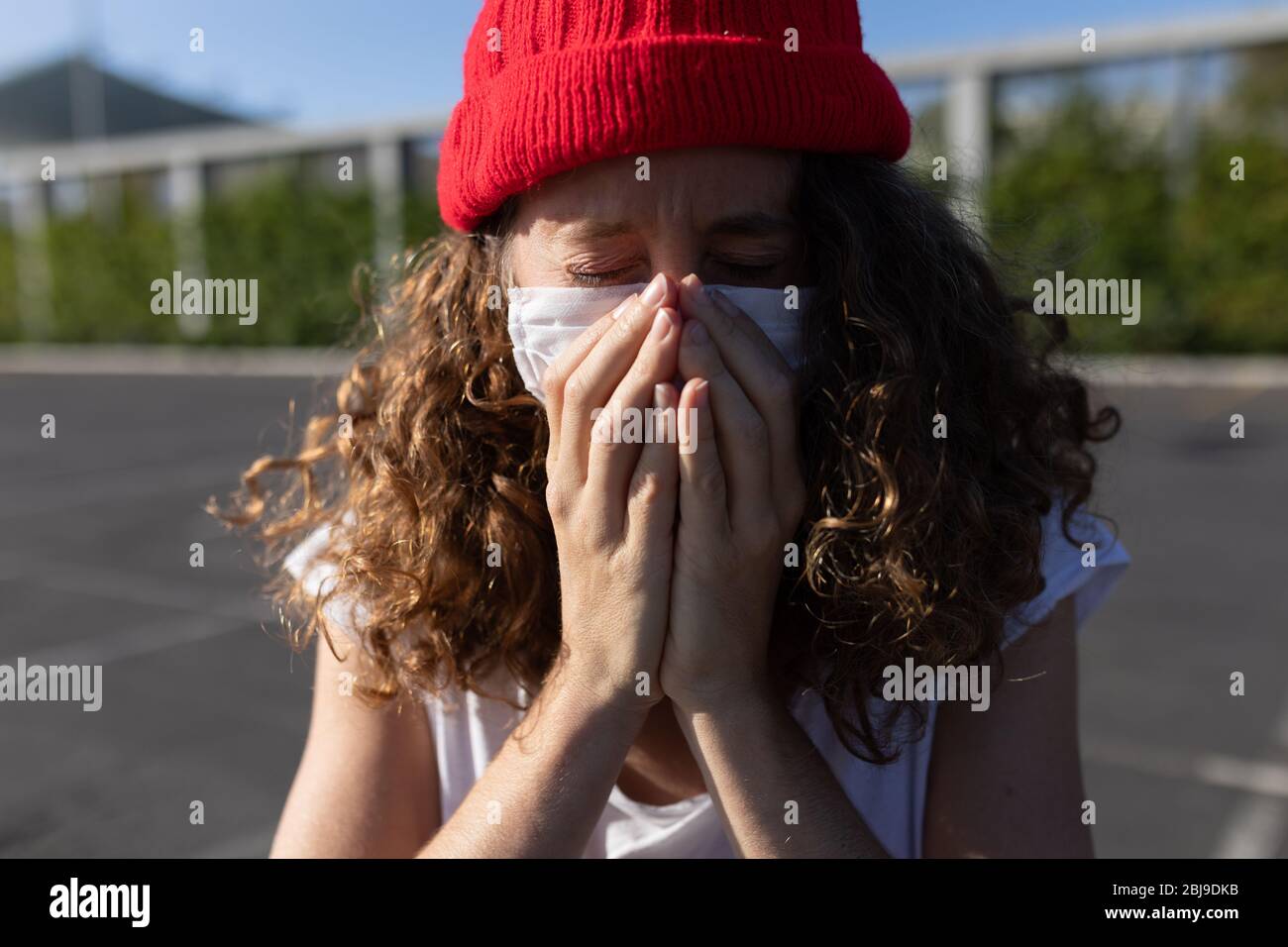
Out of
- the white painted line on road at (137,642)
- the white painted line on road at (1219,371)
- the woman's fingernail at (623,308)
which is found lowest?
the white painted line on road at (137,642)

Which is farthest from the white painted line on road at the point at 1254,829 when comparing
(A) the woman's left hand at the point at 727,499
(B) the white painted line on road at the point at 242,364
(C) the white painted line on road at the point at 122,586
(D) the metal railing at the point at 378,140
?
(B) the white painted line on road at the point at 242,364

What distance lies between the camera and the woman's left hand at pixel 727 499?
143cm

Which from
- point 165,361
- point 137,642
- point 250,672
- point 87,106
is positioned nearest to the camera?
point 250,672

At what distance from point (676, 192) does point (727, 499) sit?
400 mm

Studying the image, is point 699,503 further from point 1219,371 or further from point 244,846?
point 1219,371

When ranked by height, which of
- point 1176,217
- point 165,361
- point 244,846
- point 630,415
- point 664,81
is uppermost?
point 1176,217

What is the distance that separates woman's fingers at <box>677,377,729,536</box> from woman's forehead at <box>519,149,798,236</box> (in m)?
0.24

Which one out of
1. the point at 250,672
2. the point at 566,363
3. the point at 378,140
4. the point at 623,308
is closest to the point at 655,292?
the point at 623,308

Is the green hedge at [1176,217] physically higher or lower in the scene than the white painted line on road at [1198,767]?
higher

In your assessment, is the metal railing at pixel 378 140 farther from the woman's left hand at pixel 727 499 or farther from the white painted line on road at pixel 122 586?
the woman's left hand at pixel 727 499

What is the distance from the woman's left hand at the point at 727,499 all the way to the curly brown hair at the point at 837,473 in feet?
0.28

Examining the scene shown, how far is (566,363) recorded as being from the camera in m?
1.49
